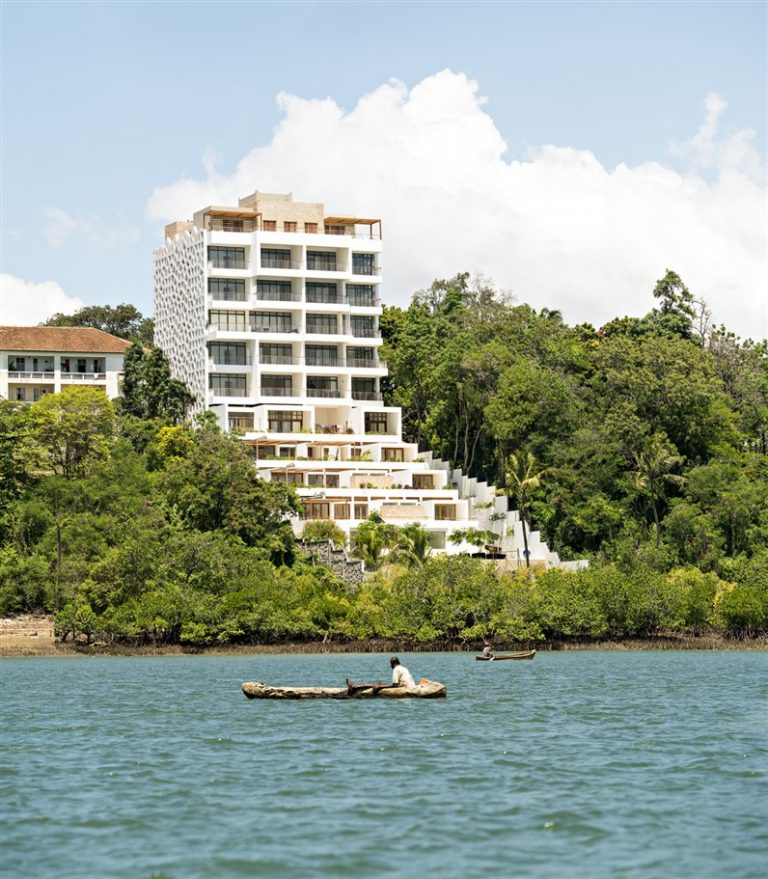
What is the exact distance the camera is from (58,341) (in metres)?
111

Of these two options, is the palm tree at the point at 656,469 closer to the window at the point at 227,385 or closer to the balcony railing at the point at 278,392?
the balcony railing at the point at 278,392

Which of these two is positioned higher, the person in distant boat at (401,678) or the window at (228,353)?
the window at (228,353)

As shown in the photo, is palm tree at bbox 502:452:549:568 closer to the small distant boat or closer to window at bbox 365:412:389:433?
window at bbox 365:412:389:433

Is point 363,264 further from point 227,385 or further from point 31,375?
point 31,375

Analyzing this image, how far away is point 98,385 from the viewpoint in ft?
362

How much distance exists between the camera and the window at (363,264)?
112 metres

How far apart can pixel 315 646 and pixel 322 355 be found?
122 feet

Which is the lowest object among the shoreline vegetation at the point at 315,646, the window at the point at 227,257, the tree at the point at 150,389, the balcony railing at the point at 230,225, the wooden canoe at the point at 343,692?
the wooden canoe at the point at 343,692

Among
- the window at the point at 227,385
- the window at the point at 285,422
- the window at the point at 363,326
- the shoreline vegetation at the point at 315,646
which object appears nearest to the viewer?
the shoreline vegetation at the point at 315,646

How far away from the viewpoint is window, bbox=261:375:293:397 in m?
107

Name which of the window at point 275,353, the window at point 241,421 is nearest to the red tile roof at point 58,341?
the window at point 275,353

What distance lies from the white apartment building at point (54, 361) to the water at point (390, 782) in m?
55.1

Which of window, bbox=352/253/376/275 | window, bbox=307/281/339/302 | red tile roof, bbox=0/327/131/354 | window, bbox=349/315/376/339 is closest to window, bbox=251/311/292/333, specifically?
window, bbox=307/281/339/302

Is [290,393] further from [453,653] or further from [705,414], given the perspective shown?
[453,653]
